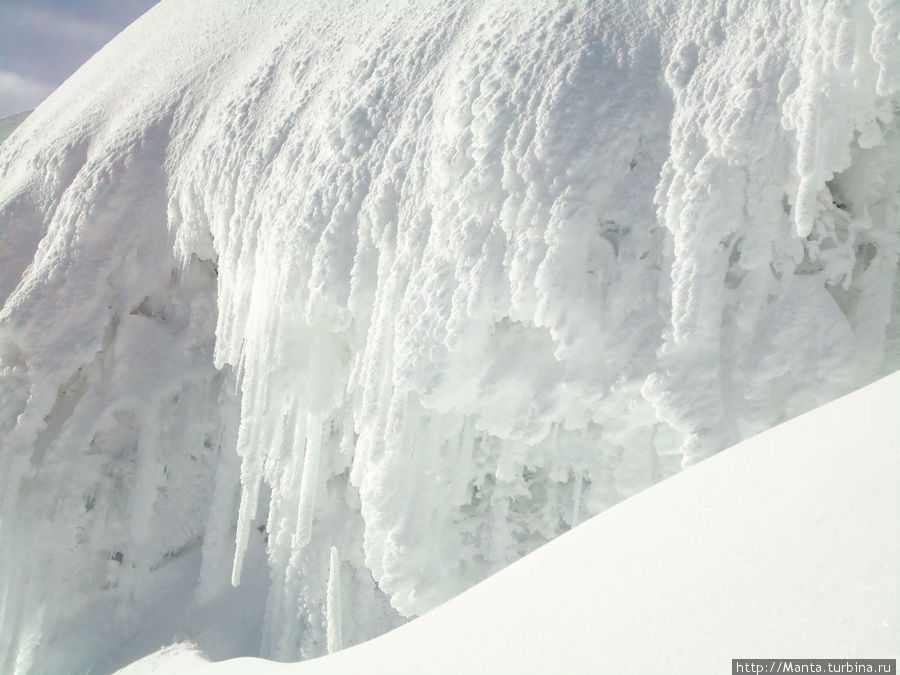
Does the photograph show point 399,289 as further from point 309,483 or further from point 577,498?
point 577,498

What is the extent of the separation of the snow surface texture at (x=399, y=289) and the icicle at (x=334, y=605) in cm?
2

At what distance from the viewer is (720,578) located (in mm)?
1268

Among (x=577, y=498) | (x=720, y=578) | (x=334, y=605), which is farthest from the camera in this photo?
(x=334, y=605)

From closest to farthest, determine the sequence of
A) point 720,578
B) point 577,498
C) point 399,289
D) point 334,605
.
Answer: point 720,578
point 577,498
point 399,289
point 334,605

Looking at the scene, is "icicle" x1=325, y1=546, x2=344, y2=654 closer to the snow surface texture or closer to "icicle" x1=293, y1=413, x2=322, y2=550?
the snow surface texture

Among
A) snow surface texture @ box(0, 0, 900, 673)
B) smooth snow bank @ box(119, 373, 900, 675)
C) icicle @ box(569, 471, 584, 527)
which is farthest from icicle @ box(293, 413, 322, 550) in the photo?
smooth snow bank @ box(119, 373, 900, 675)

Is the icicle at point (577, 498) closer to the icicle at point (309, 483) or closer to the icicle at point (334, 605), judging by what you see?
the icicle at point (309, 483)

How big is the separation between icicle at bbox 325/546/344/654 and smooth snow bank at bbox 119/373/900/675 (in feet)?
7.50

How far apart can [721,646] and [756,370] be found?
184cm

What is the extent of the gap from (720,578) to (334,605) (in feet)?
10.5

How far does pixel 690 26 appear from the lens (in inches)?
125

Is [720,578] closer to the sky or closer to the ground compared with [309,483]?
closer to the ground

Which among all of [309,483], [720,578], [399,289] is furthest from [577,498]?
[720,578]

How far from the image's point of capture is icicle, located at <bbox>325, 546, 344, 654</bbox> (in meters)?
3.96
